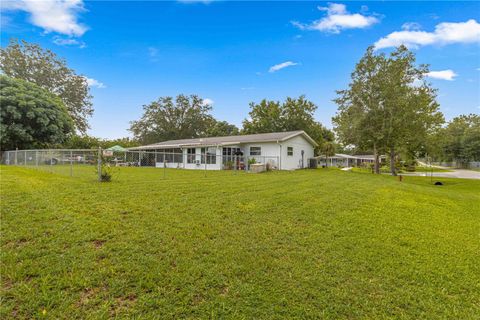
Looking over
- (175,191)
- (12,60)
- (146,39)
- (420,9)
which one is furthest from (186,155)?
(12,60)

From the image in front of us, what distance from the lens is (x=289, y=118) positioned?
1351 inches

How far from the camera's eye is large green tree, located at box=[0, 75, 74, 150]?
17.9 meters

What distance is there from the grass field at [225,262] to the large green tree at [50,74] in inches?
1191

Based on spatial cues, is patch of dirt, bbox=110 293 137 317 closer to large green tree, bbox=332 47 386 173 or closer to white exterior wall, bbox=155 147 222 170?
white exterior wall, bbox=155 147 222 170

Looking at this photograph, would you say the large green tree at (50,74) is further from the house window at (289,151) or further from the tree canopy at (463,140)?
the tree canopy at (463,140)

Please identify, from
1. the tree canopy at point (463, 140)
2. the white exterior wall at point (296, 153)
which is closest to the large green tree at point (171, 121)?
the white exterior wall at point (296, 153)

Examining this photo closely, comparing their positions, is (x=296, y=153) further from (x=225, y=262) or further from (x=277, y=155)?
(x=225, y=262)

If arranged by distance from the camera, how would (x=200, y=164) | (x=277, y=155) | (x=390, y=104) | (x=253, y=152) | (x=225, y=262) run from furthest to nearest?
(x=200, y=164) → (x=253, y=152) → (x=277, y=155) → (x=390, y=104) → (x=225, y=262)

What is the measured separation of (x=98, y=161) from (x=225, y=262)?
22.4ft

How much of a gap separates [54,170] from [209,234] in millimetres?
10678

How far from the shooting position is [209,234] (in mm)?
3879

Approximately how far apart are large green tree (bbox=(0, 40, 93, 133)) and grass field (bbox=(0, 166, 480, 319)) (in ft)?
99.3

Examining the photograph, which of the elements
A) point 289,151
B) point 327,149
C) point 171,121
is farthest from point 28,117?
point 327,149

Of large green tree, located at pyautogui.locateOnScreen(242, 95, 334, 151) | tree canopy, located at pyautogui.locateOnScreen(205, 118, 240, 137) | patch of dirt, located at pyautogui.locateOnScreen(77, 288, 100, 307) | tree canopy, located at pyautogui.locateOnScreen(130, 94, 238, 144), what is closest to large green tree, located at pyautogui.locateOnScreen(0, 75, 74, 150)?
patch of dirt, located at pyautogui.locateOnScreen(77, 288, 100, 307)
